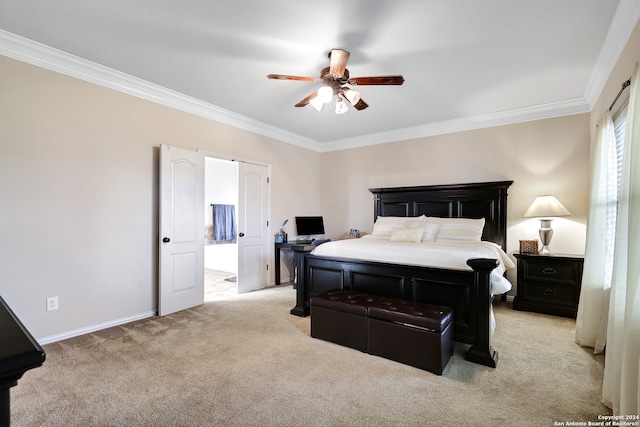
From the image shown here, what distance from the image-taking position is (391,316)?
2.51 m

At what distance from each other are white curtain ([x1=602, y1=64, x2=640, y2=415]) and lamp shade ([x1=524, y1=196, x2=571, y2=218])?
2.07 meters

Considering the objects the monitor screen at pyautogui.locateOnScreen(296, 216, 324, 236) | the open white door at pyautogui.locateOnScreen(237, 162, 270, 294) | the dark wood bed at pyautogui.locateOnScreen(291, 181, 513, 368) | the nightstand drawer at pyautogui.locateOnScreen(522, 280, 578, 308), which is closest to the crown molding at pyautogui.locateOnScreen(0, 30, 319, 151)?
the open white door at pyautogui.locateOnScreen(237, 162, 270, 294)

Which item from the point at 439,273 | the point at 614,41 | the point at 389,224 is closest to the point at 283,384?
the point at 439,273

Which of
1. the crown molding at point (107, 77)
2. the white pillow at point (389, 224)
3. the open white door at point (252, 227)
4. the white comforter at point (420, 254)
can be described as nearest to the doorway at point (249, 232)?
the open white door at point (252, 227)

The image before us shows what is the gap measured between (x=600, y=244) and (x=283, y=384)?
302cm

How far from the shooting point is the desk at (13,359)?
0.61m

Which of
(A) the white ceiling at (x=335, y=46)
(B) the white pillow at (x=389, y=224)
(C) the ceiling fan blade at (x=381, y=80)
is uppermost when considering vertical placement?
(A) the white ceiling at (x=335, y=46)

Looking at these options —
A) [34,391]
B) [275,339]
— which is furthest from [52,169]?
[275,339]

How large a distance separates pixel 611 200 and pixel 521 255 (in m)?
1.37

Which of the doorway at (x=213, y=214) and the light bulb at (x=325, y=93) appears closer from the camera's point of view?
the light bulb at (x=325, y=93)

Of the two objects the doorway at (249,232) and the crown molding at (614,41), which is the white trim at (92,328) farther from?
the crown molding at (614,41)

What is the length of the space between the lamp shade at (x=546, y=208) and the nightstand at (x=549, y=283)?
524mm

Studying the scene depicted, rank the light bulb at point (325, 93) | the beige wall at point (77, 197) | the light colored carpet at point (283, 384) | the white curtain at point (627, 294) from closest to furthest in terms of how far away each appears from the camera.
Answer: the white curtain at point (627, 294) → the light colored carpet at point (283, 384) → the beige wall at point (77, 197) → the light bulb at point (325, 93)

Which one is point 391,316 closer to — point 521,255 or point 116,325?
point 521,255
